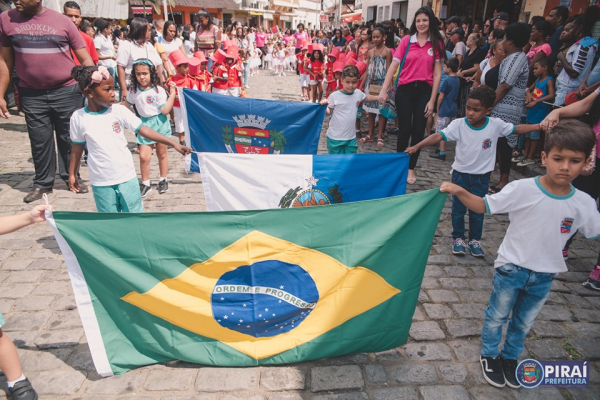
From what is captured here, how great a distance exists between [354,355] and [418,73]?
4351mm

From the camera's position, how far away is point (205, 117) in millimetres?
6008

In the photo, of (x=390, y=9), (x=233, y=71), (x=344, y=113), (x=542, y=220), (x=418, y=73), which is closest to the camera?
(x=542, y=220)

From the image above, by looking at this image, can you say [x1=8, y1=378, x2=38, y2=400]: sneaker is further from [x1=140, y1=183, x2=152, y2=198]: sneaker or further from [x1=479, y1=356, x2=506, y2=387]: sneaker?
[x1=140, y1=183, x2=152, y2=198]: sneaker

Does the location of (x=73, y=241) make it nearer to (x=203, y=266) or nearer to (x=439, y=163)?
→ (x=203, y=266)

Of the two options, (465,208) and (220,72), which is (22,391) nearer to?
(465,208)

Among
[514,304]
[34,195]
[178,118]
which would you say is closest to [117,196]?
[34,195]

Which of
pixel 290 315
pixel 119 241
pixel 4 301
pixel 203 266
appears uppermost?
pixel 119 241

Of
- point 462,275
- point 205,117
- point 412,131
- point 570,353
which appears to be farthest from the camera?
point 412,131

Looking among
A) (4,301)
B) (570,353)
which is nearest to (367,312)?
(570,353)

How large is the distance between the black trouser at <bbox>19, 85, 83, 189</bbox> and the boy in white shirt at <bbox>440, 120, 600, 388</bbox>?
5435 mm

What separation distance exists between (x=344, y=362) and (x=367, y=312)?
1.37 feet

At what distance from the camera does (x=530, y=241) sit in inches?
102

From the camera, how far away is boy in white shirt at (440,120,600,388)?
7.98ft

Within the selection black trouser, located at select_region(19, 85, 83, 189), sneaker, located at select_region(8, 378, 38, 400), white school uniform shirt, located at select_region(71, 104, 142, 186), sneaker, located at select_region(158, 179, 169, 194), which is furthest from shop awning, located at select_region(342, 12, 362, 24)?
sneaker, located at select_region(8, 378, 38, 400)
